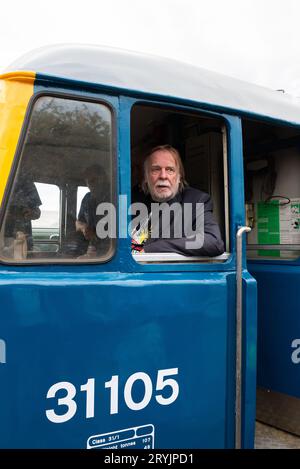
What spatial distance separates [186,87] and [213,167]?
2.31ft

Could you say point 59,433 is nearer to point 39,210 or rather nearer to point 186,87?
point 39,210

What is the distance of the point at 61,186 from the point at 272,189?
5.46ft

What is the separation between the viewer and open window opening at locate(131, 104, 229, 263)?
2535 mm

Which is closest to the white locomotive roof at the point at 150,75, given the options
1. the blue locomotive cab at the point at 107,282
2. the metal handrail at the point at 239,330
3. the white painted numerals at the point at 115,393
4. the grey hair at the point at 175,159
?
the blue locomotive cab at the point at 107,282

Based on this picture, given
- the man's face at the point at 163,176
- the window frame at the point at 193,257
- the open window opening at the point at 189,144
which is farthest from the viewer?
the open window opening at the point at 189,144

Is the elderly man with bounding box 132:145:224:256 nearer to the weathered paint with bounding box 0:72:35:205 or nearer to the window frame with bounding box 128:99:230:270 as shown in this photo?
the window frame with bounding box 128:99:230:270

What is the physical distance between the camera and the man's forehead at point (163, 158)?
2.33 metres

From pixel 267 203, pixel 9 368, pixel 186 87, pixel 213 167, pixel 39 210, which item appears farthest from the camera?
pixel 267 203

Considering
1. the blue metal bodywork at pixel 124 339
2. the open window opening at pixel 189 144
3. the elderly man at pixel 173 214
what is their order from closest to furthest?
1. the blue metal bodywork at pixel 124 339
2. the elderly man at pixel 173 214
3. the open window opening at pixel 189 144

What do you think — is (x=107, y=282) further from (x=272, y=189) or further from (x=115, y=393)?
(x=272, y=189)

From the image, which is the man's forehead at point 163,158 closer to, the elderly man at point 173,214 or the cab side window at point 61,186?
the elderly man at point 173,214

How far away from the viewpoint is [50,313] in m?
1.63

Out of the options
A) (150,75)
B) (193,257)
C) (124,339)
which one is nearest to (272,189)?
(193,257)
